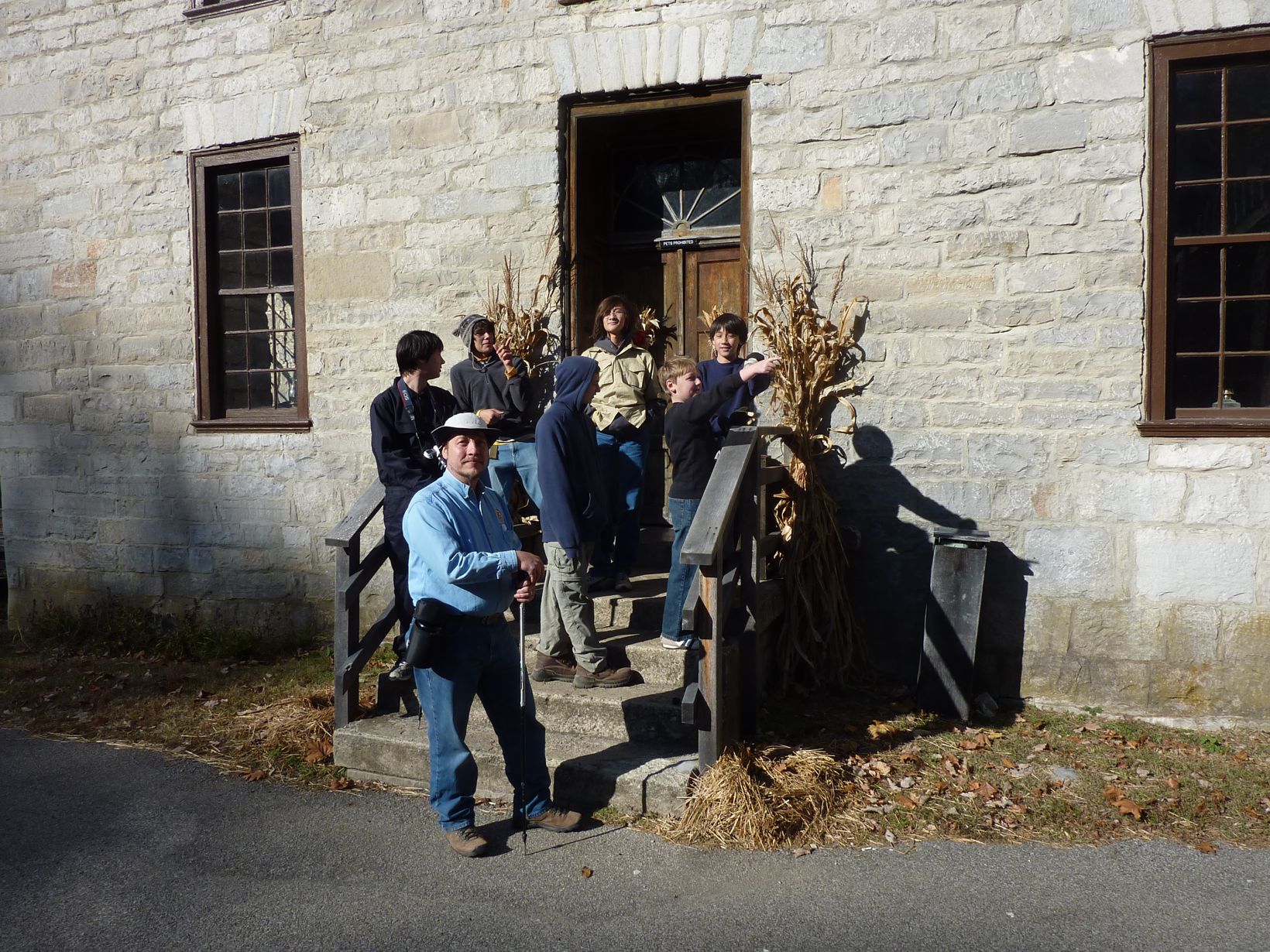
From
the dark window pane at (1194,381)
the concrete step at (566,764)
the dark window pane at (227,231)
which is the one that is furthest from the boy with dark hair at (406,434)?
the dark window pane at (1194,381)

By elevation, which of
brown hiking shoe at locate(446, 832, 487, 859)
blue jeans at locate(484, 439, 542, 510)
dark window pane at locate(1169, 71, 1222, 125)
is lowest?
brown hiking shoe at locate(446, 832, 487, 859)

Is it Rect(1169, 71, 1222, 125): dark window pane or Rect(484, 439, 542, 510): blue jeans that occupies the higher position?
Rect(1169, 71, 1222, 125): dark window pane

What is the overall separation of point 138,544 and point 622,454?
180 inches

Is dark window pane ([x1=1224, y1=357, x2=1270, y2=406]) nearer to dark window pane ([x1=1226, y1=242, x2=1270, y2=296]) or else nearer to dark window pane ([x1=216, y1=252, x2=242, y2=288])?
dark window pane ([x1=1226, y1=242, x2=1270, y2=296])

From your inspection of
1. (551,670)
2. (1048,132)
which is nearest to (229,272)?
(551,670)

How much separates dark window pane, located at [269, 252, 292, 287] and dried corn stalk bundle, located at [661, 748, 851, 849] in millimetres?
5395

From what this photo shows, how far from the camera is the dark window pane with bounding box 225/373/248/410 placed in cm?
831

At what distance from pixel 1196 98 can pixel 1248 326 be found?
132cm

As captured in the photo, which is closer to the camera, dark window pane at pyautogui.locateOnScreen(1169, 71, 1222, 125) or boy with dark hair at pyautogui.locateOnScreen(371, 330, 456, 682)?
boy with dark hair at pyautogui.locateOnScreen(371, 330, 456, 682)

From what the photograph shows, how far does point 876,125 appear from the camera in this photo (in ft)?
20.5

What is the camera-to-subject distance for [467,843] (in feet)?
14.1

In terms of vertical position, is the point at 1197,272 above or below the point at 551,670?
above

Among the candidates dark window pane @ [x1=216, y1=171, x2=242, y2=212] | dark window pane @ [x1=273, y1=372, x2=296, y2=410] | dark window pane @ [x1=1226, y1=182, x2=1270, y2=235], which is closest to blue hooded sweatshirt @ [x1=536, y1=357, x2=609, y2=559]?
dark window pane @ [x1=273, y1=372, x2=296, y2=410]

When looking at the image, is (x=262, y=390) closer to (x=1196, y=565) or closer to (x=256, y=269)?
(x=256, y=269)
